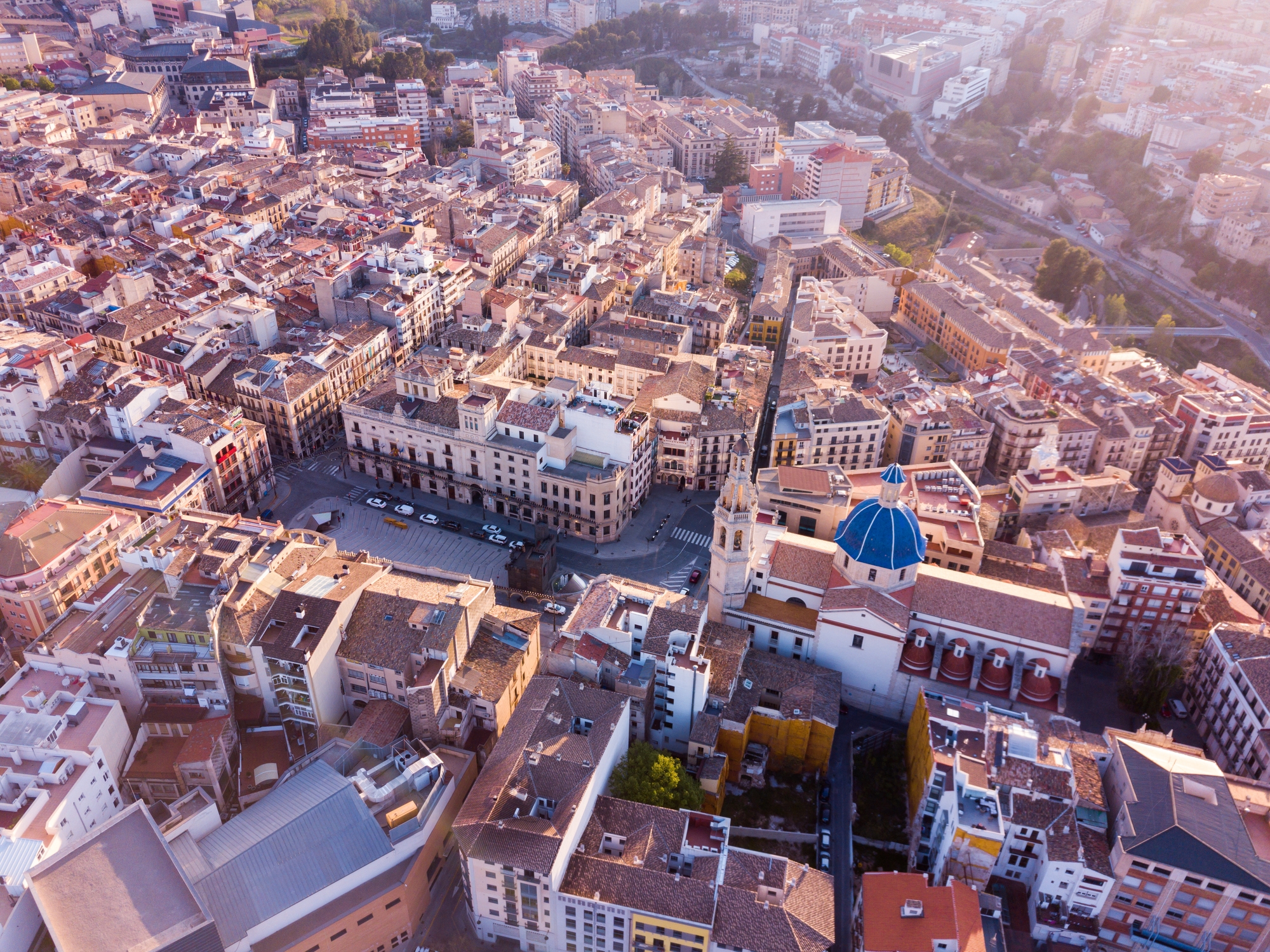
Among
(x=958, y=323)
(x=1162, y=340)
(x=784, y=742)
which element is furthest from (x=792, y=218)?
(x=784, y=742)

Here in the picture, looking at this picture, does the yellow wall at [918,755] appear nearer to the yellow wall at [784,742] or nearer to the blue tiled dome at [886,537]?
the yellow wall at [784,742]

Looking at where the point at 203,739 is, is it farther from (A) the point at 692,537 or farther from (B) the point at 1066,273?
(B) the point at 1066,273

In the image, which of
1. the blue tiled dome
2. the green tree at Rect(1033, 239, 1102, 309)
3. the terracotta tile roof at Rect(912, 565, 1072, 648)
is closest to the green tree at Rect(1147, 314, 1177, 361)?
the green tree at Rect(1033, 239, 1102, 309)

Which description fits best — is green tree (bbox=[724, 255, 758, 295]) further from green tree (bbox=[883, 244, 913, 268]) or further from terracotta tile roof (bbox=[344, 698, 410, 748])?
terracotta tile roof (bbox=[344, 698, 410, 748])

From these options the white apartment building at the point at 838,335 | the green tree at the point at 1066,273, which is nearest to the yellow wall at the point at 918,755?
the white apartment building at the point at 838,335

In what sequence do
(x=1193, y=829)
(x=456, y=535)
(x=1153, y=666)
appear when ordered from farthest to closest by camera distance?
1. (x=456, y=535)
2. (x=1153, y=666)
3. (x=1193, y=829)
